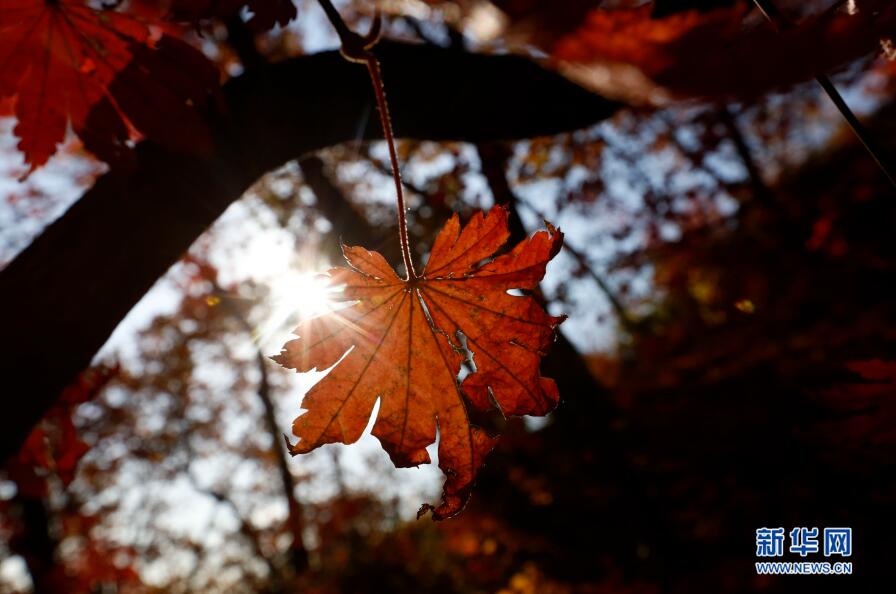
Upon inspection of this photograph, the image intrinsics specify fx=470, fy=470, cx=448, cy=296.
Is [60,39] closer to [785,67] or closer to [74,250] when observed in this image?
[74,250]

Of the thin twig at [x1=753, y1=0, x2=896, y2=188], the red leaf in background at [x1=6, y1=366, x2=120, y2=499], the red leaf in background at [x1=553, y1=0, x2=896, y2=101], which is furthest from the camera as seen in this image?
the red leaf in background at [x1=6, y1=366, x2=120, y2=499]

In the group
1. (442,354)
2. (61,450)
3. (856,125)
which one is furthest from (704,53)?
(61,450)

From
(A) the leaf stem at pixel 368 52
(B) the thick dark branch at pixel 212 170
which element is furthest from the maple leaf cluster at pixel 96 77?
(A) the leaf stem at pixel 368 52

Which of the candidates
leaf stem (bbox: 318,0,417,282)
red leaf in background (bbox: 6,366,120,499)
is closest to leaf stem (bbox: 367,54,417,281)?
leaf stem (bbox: 318,0,417,282)

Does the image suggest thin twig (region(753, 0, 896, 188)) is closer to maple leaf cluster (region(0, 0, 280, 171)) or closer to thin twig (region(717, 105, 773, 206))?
maple leaf cluster (region(0, 0, 280, 171))

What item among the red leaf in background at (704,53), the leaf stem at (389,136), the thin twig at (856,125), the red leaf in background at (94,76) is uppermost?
the red leaf in background at (94,76)

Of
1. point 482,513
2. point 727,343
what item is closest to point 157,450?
point 482,513

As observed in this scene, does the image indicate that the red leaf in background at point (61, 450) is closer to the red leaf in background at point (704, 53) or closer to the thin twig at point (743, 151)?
the red leaf in background at point (704, 53)
